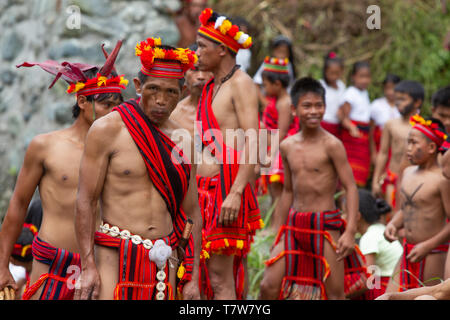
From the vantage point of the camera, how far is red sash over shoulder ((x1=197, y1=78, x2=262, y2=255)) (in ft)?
17.2

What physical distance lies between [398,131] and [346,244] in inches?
118

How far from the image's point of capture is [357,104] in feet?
30.3

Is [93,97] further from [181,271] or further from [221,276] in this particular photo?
[221,276]

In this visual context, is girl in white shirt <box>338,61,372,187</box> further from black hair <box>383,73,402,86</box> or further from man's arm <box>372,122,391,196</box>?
man's arm <box>372,122,391,196</box>

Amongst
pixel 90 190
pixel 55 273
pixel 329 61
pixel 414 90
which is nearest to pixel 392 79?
pixel 329 61

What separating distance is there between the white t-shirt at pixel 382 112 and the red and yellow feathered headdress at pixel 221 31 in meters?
4.39

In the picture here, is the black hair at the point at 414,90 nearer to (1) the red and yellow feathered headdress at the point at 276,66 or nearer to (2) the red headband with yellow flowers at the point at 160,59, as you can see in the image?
(1) the red and yellow feathered headdress at the point at 276,66

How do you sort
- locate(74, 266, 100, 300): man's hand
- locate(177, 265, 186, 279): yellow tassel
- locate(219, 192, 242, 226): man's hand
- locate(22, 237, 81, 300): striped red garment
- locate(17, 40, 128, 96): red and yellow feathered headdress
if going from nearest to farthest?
1. locate(74, 266, 100, 300): man's hand
2. locate(177, 265, 186, 279): yellow tassel
3. locate(22, 237, 81, 300): striped red garment
4. locate(17, 40, 128, 96): red and yellow feathered headdress
5. locate(219, 192, 242, 226): man's hand

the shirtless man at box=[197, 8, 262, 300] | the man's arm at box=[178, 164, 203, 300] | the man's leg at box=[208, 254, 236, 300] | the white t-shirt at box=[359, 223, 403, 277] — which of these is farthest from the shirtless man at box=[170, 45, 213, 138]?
Result: the white t-shirt at box=[359, 223, 403, 277]

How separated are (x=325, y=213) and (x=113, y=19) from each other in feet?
13.2

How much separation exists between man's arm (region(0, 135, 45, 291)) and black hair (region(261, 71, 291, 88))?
4.29 meters

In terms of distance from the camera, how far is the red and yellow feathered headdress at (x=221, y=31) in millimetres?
5383

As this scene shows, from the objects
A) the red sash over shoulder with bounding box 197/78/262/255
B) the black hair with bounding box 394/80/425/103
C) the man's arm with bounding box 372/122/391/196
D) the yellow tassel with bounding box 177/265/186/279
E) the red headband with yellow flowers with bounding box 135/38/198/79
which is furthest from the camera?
the man's arm with bounding box 372/122/391/196

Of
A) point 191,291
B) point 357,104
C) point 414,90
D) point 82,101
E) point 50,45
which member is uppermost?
point 50,45
